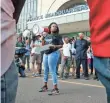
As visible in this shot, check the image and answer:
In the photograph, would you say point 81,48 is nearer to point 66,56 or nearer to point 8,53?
point 66,56

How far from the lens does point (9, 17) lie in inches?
68.1

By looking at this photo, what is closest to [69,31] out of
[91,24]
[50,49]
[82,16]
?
[82,16]

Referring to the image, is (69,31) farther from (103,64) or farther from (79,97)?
(103,64)

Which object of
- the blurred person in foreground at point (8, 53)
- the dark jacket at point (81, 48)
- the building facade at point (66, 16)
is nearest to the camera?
the blurred person in foreground at point (8, 53)

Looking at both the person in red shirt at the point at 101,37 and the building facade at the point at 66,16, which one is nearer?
the person in red shirt at the point at 101,37

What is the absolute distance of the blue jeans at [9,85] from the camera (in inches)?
66.6

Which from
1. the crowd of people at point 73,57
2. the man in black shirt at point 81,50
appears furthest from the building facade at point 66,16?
the man in black shirt at point 81,50

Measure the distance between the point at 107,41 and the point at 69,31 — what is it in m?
30.9

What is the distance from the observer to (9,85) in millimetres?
1733

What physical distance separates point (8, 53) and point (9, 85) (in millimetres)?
155

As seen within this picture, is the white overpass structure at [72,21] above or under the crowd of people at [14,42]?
above

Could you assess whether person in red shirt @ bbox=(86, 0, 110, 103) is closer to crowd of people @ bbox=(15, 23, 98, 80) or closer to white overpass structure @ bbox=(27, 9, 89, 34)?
crowd of people @ bbox=(15, 23, 98, 80)

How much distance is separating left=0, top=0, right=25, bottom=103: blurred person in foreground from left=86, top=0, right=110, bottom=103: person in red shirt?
0.40 meters

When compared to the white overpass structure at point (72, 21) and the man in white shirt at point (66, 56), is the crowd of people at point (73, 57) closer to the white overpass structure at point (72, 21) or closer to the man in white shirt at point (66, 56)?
the man in white shirt at point (66, 56)
